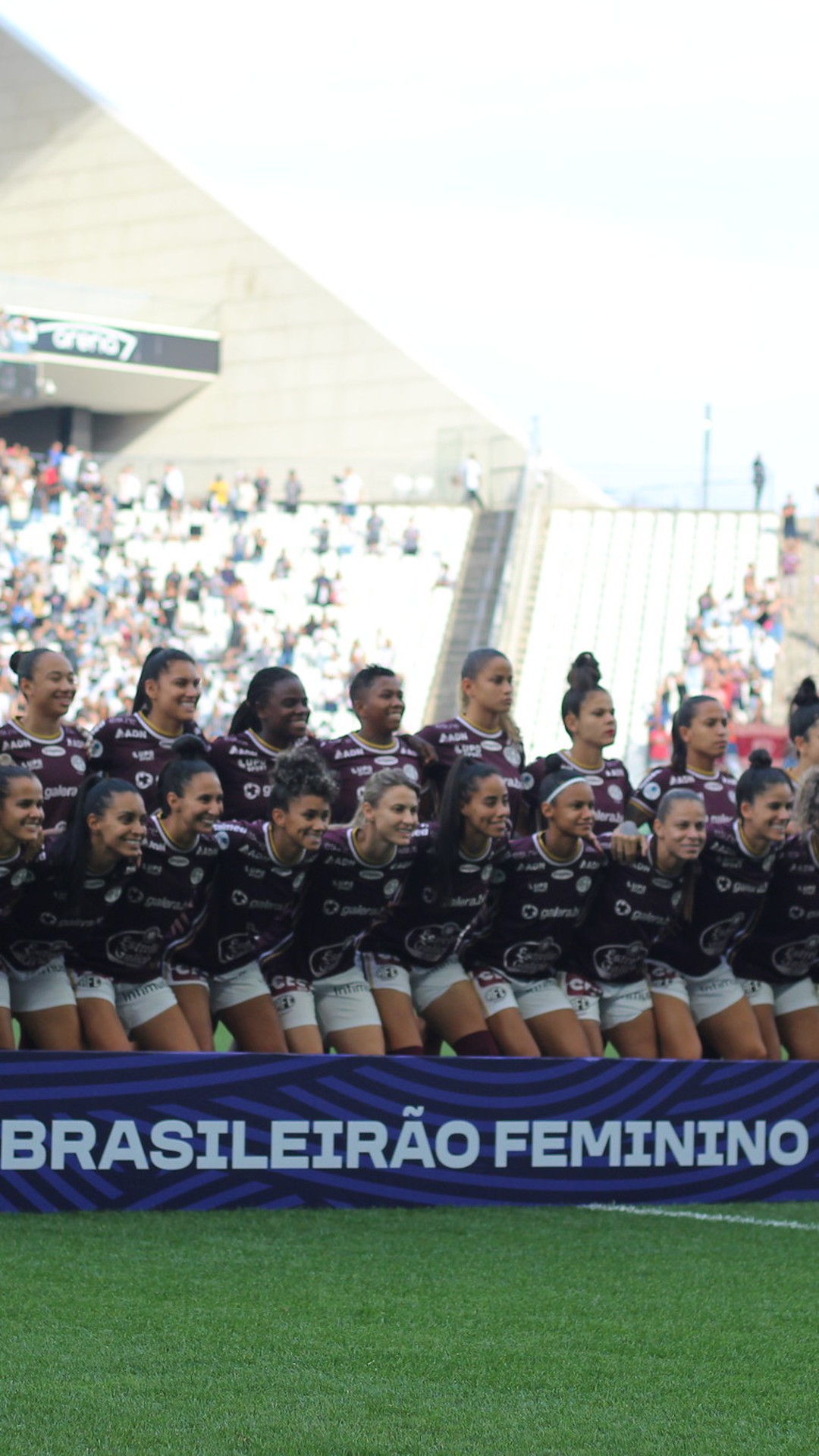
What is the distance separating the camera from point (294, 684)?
271 inches

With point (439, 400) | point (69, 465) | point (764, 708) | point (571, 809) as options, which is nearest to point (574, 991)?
point (571, 809)

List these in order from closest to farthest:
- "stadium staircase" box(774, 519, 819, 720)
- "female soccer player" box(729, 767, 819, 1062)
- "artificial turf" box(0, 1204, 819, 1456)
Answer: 1. "artificial turf" box(0, 1204, 819, 1456)
2. "female soccer player" box(729, 767, 819, 1062)
3. "stadium staircase" box(774, 519, 819, 720)

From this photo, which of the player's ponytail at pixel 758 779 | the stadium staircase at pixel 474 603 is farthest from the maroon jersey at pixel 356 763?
the stadium staircase at pixel 474 603

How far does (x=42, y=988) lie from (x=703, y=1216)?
7.46 feet

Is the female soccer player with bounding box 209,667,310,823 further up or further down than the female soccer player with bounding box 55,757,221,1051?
further up

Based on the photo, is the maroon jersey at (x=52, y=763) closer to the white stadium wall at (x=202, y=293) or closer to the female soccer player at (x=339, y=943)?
the female soccer player at (x=339, y=943)

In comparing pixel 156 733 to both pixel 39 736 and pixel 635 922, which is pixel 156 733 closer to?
pixel 39 736

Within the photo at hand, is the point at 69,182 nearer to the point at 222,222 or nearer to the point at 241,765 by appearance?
the point at 222,222

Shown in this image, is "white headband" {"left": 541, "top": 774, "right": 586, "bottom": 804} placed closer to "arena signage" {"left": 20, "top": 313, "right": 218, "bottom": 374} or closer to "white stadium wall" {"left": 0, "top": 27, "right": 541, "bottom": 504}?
"white stadium wall" {"left": 0, "top": 27, "right": 541, "bottom": 504}

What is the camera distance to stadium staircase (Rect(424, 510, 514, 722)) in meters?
25.4

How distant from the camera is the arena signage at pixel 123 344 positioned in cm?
3341

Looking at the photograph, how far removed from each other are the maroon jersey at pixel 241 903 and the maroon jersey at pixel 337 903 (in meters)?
0.06

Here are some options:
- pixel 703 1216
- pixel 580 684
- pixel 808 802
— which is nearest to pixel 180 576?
pixel 580 684

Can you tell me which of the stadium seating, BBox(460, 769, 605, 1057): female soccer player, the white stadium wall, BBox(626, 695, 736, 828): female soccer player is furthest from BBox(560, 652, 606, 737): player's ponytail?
the white stadium wall
